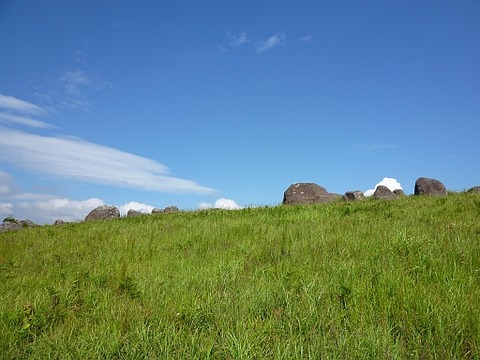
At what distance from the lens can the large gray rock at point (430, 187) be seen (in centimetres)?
2278

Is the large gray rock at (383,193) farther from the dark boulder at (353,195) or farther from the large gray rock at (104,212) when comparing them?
the large gray rock at (104,212)

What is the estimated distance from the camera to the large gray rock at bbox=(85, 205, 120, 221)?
27.0 m

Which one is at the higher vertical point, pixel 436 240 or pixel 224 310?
pixel 436 240

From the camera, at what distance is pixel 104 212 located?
89.3 feet

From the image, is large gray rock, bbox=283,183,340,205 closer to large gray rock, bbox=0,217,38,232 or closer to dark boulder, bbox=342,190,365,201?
dark boulder, bbox=342,190,365,201

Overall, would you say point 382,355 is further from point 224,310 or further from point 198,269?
point 198,269

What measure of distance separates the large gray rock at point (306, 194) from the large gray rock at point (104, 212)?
13747 millimetres

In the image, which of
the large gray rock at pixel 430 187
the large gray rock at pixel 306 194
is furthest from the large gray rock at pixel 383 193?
the large gray rock at pixel 306 194

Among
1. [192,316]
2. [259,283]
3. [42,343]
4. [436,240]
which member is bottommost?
[42,343]

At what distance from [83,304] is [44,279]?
1.83m

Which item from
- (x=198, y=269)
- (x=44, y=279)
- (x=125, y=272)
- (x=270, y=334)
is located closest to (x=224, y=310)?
(x=270, y=334)

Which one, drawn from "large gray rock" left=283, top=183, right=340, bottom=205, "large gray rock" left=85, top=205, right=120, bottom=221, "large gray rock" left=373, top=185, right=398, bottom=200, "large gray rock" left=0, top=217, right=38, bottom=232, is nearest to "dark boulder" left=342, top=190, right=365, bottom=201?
"large gray rock" left=373, top=185, right=398, bottom=200

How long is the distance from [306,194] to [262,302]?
21534 millimetres

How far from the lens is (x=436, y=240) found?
6625mm
